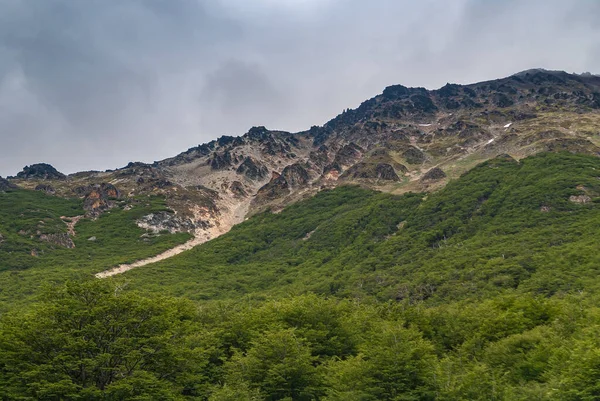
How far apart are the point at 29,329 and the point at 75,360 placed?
4.15 metres

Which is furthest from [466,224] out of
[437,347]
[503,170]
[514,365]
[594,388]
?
[594,388]

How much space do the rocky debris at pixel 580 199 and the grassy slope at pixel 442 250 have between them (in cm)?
167

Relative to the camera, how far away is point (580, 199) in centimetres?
14475

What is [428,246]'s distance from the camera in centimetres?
14738

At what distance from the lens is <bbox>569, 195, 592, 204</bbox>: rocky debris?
144 meters

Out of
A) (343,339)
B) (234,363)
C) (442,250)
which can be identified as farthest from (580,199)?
(234,363)

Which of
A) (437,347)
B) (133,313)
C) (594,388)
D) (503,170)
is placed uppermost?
(503,170)

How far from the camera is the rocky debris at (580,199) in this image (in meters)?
144

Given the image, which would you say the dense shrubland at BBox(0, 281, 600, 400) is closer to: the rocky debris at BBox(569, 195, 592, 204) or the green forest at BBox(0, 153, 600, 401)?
the green forest at BBox(0, 153, 600, 401)

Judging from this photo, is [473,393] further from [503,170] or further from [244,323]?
[503,170]

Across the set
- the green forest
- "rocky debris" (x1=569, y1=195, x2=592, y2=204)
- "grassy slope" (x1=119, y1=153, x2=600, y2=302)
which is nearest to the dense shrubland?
the green forest

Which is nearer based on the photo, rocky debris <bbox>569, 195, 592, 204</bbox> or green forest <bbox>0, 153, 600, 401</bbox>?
green forest <bbox>0, 153, 600, 401</bbox>

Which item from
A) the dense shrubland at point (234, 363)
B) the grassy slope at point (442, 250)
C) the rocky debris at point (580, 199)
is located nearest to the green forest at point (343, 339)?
the dense shrubland at point (234, 363)

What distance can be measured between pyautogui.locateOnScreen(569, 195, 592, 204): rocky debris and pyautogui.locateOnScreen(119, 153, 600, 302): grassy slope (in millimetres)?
1674
